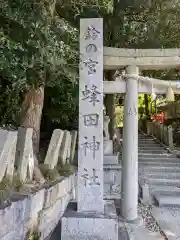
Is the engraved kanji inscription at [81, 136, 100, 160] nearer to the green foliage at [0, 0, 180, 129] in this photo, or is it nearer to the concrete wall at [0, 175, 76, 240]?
the concrete wall at [0, 175, 76, 240]

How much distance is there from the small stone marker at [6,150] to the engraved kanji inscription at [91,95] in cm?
138

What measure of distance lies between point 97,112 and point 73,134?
11.4ft

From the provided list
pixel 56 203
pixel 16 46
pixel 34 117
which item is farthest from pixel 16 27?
pixel 56 203

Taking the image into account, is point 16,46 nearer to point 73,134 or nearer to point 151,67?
point 151,67

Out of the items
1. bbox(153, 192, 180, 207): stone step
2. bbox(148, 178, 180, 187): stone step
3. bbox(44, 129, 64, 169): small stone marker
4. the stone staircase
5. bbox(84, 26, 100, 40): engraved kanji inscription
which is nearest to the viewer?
bbox(84, 26, 100, 40): engraved kanji inscription

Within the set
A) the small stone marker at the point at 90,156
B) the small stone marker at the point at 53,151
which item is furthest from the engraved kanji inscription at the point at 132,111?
the small stone marker at the point at 53,151

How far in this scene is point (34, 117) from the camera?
6098 mm

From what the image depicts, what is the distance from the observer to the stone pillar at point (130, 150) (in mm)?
5414

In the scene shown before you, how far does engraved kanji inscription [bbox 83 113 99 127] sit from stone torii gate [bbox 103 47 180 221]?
1.01 metres

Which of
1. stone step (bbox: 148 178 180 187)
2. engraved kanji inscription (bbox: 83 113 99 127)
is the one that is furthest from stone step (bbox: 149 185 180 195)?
engraved kanji inscription (bbox: 83 113 99 127)

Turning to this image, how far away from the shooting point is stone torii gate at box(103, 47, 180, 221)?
212 inches

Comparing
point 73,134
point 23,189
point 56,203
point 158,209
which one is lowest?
point 158,209

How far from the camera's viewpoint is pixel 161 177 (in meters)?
8.90

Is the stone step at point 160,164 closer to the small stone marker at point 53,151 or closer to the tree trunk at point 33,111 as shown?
the small stone marker at point 53,151
